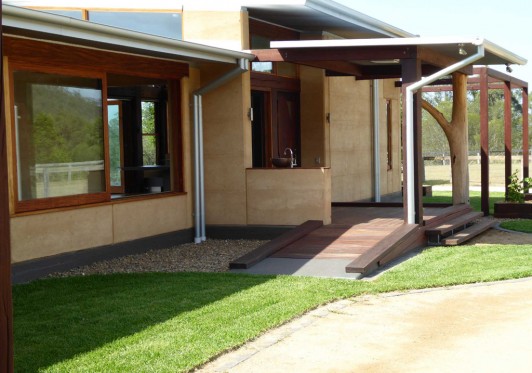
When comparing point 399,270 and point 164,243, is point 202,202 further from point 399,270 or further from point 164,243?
point 399,270

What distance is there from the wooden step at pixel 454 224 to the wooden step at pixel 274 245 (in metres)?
1.59

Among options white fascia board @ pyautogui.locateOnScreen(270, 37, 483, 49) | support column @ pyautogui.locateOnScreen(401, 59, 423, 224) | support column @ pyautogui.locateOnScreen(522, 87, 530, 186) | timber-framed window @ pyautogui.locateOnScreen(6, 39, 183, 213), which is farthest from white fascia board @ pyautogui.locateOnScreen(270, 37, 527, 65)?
support column @ pyautogui.locateOnScreen(522, 87, 530, 186)

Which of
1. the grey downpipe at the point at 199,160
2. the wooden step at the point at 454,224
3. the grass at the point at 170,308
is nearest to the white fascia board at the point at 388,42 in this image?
the grey downpipe at the point at 199,160

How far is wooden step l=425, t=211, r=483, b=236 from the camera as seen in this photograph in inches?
466

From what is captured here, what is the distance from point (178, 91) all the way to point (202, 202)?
1.68 metres

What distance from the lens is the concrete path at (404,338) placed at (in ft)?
18.9

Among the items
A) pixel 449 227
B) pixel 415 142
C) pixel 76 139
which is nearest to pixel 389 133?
pixel 449 227

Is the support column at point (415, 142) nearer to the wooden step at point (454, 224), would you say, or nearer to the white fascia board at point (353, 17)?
the wooden step at point (454, 224)

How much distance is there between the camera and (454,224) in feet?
41.5

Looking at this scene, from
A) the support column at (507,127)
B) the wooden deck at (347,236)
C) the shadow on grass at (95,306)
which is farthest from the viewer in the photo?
the support column at (507,127)

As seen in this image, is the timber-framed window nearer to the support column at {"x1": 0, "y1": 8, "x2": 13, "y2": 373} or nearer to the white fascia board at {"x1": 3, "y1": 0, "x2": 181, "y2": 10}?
the white fascia board at {"x1": 3, "y1": 0, "x2": 181, "y2": 10}

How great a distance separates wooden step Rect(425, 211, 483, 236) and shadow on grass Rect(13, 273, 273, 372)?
3575mm

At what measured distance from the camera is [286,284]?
8.71m

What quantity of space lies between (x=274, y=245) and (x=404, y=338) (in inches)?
173
